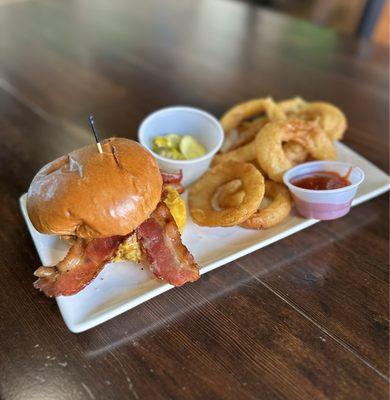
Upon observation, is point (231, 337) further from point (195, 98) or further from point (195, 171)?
point (195, 98)

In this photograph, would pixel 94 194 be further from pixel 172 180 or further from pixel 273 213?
pixel 273 213

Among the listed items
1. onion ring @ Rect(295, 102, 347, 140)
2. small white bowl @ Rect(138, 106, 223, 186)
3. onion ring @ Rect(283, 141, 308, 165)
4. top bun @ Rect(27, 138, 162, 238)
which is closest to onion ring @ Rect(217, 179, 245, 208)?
small white bowl @ Rect(138, 106, 223, 186)

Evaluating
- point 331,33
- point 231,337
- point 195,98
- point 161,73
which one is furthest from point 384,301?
point 331,33

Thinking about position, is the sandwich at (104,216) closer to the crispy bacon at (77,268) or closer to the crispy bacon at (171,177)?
the crispy bacon at (77,268)

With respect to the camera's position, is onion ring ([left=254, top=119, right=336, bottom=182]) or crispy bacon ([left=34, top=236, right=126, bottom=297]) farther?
onion ring ([left=254, top=119, right=336, bottom=182])

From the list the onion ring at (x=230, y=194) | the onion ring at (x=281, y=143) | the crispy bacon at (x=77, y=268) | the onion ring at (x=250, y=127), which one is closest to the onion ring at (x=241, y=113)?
the onion ring at (x=250, y=127)

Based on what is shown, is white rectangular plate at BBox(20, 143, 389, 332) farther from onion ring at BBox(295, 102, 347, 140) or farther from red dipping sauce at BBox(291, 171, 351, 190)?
onion ring at BBox(295, 102, 347, 140)

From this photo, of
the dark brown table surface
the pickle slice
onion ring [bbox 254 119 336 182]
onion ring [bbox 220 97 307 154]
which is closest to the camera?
the dark brown table surface

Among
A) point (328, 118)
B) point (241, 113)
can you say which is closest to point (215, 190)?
point (241, 113)
